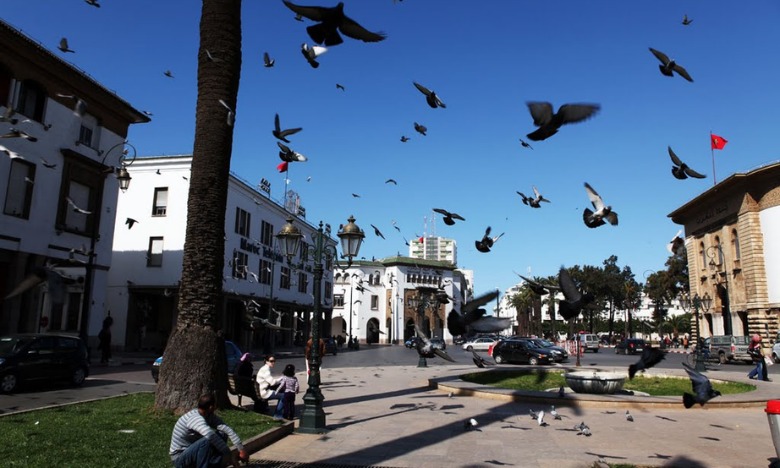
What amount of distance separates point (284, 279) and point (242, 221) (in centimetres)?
946

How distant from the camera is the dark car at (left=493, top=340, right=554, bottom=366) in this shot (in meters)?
27.5

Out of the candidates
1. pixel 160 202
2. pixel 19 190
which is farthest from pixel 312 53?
pixel 160 202

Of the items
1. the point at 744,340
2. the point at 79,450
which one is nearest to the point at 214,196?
the point at 79,450

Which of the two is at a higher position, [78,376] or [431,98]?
[431,98]

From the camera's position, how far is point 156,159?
111 feet

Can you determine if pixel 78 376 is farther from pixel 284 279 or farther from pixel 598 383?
pixel 284 279

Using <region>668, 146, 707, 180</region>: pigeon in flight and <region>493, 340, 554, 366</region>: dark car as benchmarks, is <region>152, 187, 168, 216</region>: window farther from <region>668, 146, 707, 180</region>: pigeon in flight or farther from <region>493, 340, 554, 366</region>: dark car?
<region>668, 146, 707, 180</region>: pigeon in flight

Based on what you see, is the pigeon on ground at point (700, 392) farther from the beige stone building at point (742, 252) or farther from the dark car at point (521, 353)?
the beige stone building at point (742, 252)

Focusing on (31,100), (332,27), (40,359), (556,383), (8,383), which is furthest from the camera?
(31,100)

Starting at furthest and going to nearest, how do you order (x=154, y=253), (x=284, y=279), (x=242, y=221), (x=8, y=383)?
(x=284, y=279) < (x=242, y=221) < (x=154, y=253) < (x=8, y=383)

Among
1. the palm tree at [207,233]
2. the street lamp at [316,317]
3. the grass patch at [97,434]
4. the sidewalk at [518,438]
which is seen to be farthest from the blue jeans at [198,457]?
the palm tree at [207,233]

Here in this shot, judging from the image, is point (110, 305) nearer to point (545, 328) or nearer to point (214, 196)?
point (214, 196)

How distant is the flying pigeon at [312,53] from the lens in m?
8.20

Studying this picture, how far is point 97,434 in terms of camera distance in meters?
7.89
